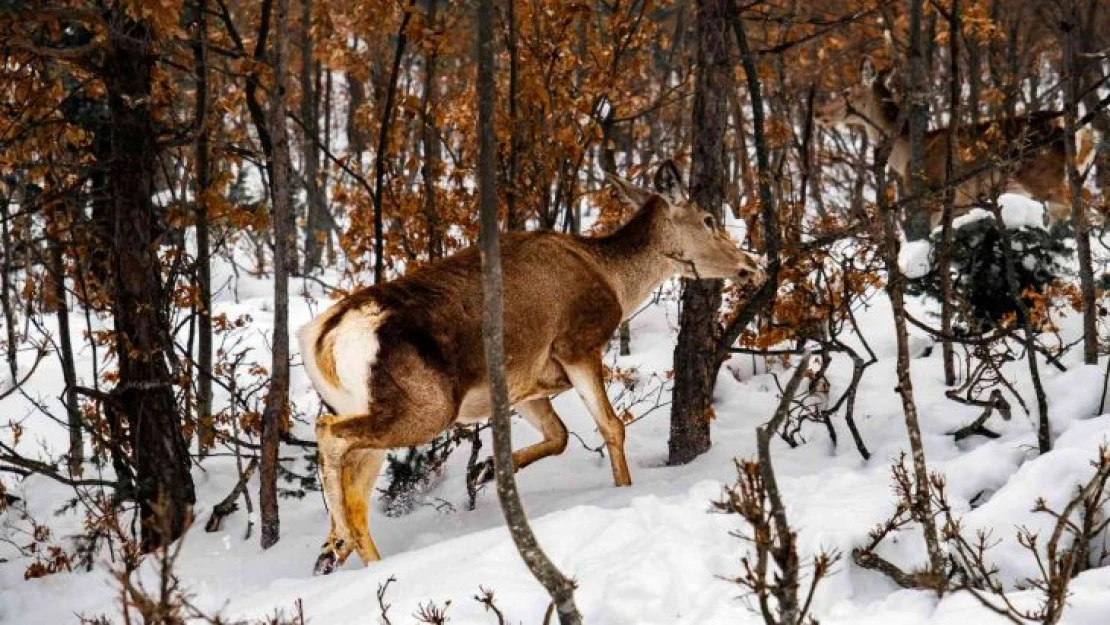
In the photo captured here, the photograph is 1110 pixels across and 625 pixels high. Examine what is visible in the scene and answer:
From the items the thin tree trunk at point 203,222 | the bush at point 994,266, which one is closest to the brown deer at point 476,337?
the thin tree trunk at point 203,222

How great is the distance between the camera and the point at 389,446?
563cm

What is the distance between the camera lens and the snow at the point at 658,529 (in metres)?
4.42

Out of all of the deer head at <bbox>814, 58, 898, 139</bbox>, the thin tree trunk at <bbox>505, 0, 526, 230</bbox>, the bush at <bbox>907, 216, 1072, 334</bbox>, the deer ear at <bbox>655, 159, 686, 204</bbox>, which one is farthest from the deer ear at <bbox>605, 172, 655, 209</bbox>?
the deer head at <bbox>814, 58, 898, 139</bbox>

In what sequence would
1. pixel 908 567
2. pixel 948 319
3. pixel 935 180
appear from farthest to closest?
1. pixel 935 180
2. pixel 948 319
3. pixel 908 567

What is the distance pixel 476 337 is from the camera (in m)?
5.95

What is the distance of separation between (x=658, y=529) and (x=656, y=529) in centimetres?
1

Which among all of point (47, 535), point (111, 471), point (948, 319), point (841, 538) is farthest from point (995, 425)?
point (111, 471)

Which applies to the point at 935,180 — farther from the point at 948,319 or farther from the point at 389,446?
the point at 389,446

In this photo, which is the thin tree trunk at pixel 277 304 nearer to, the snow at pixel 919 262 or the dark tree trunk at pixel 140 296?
the dark tree trunk at pixel 140 296

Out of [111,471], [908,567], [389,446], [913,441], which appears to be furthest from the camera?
[111,471]

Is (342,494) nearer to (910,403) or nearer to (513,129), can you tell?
(910,403)

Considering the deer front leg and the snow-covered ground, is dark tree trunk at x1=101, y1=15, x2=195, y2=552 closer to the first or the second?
the snow-covered ground

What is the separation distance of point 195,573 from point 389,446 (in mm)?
1549

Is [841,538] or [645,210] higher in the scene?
[645,210]
